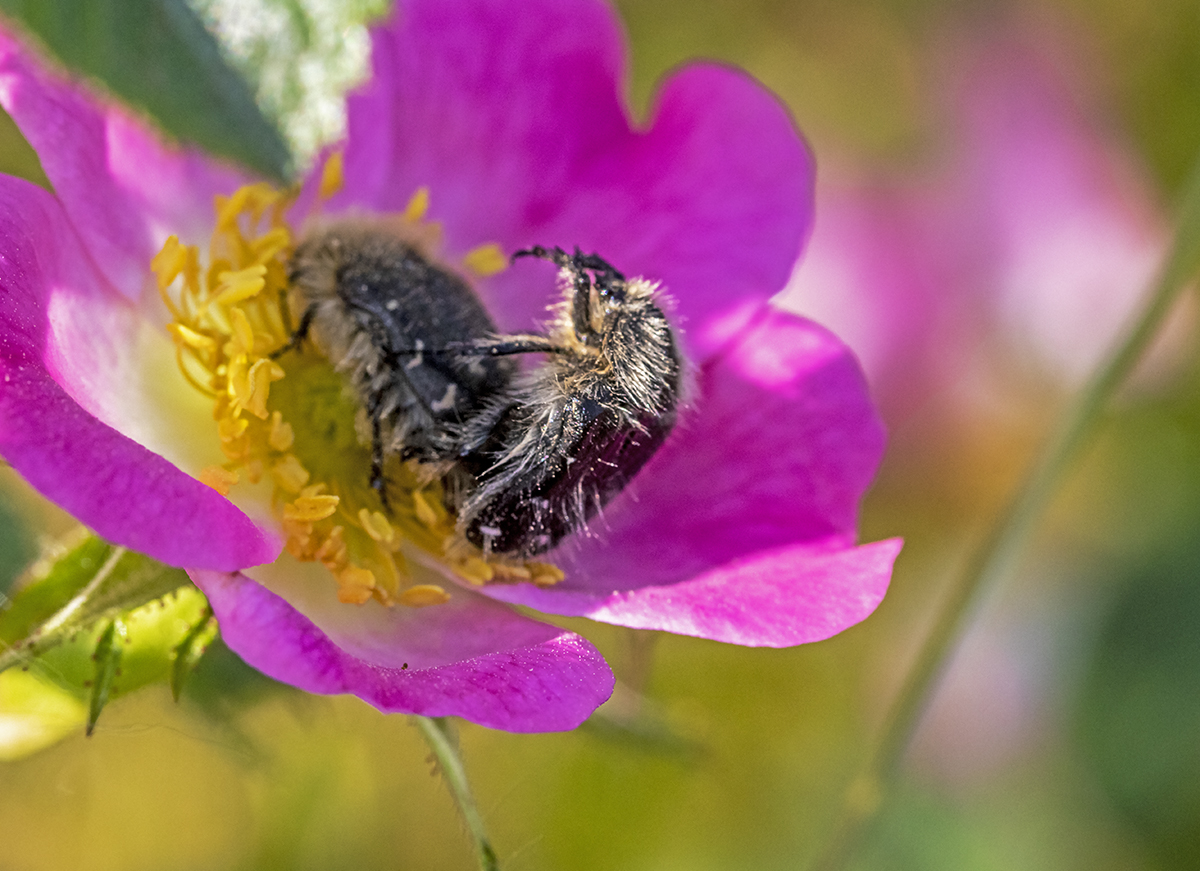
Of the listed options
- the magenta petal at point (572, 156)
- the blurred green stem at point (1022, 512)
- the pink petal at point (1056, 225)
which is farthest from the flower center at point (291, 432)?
the pink petal at point (1056, 225)

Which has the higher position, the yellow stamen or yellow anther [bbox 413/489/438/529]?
the yellow stamen

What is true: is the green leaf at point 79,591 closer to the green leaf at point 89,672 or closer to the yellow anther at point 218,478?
the green leaf at point 89,672

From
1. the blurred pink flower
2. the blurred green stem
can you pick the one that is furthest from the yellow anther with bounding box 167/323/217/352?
the blurred pink flower

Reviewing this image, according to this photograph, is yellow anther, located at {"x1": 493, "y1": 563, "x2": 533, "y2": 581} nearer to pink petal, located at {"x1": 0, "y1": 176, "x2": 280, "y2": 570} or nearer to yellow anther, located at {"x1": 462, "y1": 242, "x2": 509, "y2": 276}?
pink petal, located at {"x1": 0, "y1": 176, "x2": 280, "y2": 570}

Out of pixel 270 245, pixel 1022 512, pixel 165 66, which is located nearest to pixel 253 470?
pixel 270 245

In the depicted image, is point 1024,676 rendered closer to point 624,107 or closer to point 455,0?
point 624,107

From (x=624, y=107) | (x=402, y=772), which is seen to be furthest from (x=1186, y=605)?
(x=624, y=107)
